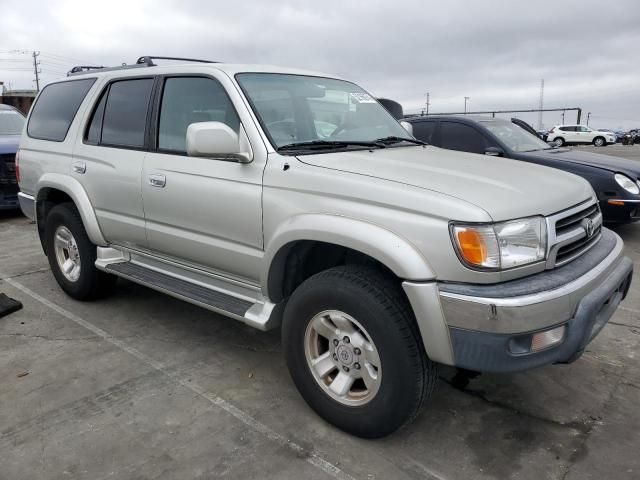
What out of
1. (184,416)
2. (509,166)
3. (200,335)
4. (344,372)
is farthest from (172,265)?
(509,166)

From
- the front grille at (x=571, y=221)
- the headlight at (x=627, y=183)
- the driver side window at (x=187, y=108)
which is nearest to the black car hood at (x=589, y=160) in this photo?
the headlight at (x=627, y=183)

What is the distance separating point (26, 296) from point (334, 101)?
10.8 feet

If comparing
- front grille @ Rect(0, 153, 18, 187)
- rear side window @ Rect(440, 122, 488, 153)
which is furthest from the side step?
front grille @ Rect(0, 153, 18, 187)

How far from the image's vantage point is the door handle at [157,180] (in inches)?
135

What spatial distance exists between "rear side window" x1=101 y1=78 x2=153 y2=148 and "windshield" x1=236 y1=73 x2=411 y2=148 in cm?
89

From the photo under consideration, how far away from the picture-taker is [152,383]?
3248 millimetres

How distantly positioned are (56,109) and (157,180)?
73.1 inches

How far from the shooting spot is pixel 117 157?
3838 millimetres

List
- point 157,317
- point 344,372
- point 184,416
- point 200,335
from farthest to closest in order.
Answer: point 157,317, point 200,335, point 184,416, point 344,372

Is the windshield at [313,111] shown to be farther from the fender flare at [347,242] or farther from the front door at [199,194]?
the fender flare at [347,242]

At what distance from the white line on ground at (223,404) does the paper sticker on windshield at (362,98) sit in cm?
220

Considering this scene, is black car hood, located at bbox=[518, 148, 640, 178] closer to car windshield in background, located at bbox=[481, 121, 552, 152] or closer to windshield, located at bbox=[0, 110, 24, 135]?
car windshield in background, located at bbox=[481, 121, 552, 152]

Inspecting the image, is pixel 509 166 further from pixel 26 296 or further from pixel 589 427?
pixel 26 296

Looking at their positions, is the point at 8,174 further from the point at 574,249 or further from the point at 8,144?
the point at 574,249
